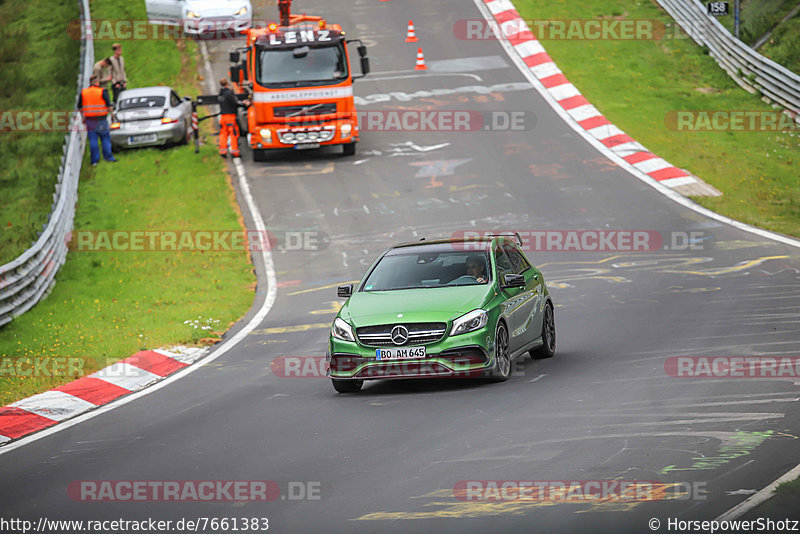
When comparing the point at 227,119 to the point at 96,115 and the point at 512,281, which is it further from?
the point at 512,281

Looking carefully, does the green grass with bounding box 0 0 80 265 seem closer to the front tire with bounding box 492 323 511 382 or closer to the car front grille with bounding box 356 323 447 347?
the car front grille with bounding box 356 323 447 347

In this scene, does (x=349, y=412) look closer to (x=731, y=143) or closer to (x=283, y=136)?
(x=283, y=136)

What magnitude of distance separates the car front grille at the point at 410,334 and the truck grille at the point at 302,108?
1606cm

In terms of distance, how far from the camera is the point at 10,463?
980 centimetres

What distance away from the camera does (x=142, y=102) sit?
2869 cm

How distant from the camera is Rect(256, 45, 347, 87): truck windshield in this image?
26750 mm

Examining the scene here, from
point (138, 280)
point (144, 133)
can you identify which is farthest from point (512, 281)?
point (144, 133)

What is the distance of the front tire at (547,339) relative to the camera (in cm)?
1358
